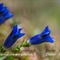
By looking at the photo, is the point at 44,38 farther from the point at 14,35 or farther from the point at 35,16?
the point at 35,16

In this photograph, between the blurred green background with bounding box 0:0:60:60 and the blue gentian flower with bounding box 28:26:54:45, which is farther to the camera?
the blurred green background with bounding box 0:0:60:60

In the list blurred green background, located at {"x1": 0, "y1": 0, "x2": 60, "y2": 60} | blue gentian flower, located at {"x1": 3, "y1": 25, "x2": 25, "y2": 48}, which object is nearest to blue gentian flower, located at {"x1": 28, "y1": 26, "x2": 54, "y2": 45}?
blue gentian flower, located at {"x1": 3, "y1": 25, "x2": 25, "y2": 48}

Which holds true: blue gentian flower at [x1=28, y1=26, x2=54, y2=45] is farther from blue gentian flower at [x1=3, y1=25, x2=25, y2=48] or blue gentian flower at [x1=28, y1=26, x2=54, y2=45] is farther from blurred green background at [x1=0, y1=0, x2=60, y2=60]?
blurred green background at [x1=0, y1=0, x2=60, y2=60]

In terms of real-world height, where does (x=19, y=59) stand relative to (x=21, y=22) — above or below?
below

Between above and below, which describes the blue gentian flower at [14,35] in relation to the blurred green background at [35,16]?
below

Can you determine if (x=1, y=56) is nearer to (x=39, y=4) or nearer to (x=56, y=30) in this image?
(x=56, y=30)

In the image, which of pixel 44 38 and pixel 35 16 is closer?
pixel 44 38

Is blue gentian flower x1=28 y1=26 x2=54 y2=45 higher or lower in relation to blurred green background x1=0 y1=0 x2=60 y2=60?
lower

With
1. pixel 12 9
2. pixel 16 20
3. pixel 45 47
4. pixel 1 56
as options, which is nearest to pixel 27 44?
pixel 1 56

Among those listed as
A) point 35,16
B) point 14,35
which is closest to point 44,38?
point 14,35

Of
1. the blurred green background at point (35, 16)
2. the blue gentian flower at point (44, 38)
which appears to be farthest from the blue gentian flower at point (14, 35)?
the blurred green background at point (35, 16)

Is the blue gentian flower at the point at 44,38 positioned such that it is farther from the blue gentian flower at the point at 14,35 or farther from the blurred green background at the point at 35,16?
the blurred green background at the point at 35,16
